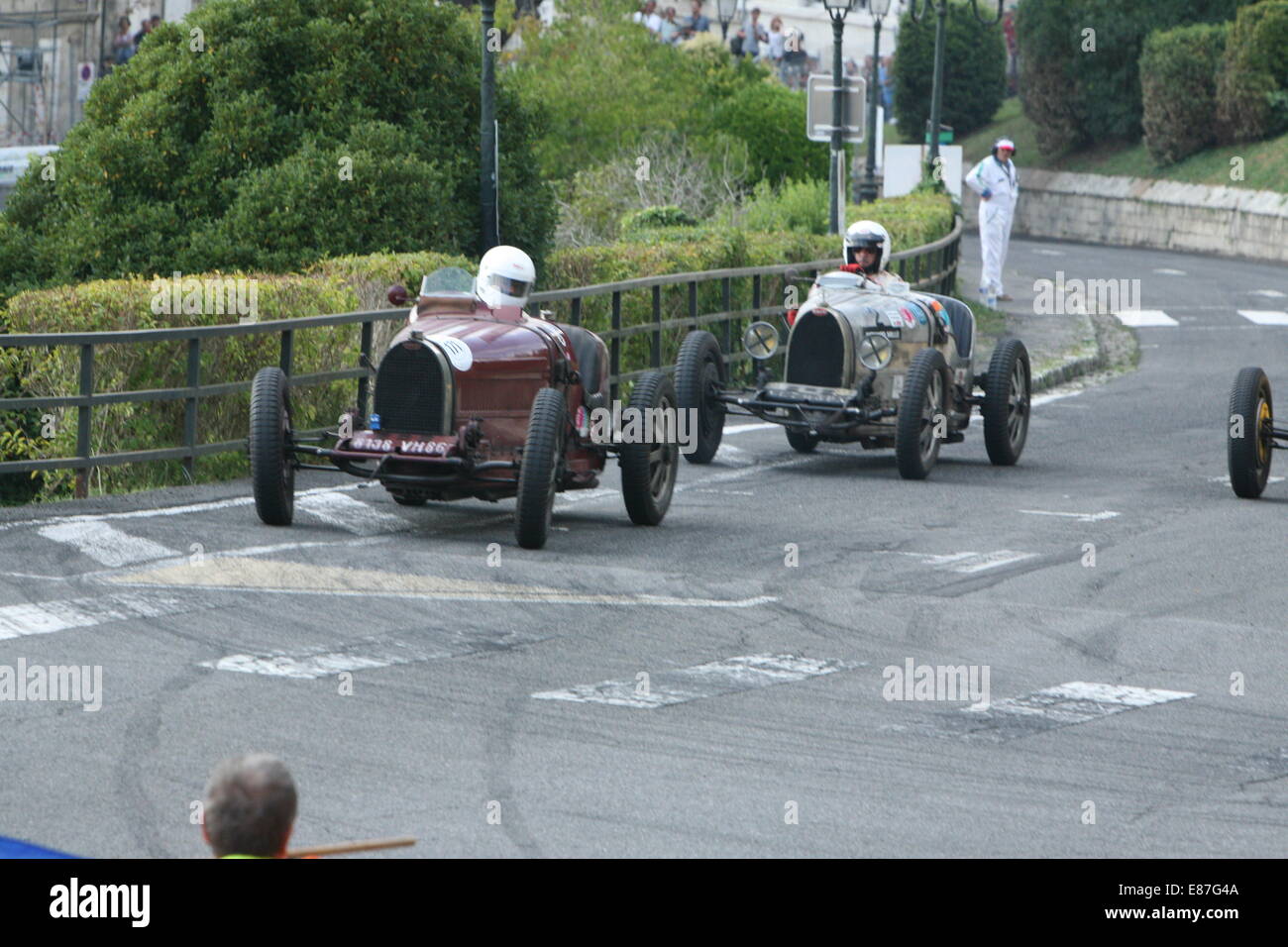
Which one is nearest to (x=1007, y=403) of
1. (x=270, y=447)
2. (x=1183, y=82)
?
(x=270, y=447)

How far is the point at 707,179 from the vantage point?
39844 mm

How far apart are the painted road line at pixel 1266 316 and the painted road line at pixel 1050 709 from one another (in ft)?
77.6

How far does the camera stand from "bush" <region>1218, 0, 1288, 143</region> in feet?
175

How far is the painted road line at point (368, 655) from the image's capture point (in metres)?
9.67

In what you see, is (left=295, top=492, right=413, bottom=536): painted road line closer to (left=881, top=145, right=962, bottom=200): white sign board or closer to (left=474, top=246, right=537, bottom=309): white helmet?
(left=474, top=246, right=537, bottom=309): white helmet

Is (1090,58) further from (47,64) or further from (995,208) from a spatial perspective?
(995,208)

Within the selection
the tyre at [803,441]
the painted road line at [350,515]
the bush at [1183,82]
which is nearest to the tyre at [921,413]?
the tyre at [803,441]

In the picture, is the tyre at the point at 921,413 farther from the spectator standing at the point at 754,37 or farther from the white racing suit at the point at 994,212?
the spectator standing at the point at 754,37

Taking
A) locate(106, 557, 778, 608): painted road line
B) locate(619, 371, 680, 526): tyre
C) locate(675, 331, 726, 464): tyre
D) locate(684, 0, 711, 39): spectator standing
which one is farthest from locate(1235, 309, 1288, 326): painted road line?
locate(684, 0, 711, 39): spectator standing

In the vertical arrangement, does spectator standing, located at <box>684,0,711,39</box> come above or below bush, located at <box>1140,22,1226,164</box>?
above

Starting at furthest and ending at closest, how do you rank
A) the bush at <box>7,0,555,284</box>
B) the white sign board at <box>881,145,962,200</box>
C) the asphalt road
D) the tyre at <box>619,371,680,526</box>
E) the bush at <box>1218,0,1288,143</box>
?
the bush at <box>1218,0,1288,143</box> < the white sign board at <box>881,145,962,200</box> < the bush at <box>7,0,555,284</box> < the tyre at <box>619,371,680,526</box> < the asphalt road

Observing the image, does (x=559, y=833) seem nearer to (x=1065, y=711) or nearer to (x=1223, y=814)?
(x=1223, y=814)

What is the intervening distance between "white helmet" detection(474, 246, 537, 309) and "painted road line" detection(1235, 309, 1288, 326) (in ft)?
68.1
